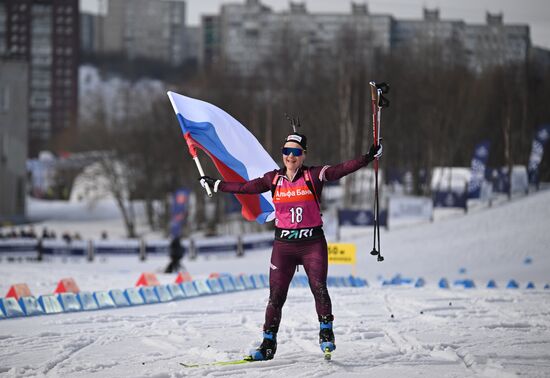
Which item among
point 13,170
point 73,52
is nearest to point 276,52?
point 13,170

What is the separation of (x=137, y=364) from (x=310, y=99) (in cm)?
5265

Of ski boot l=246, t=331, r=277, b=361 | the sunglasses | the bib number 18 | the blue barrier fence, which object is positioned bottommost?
the blue barrier fence

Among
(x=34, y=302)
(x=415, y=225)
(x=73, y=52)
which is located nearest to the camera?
(x=34, y=302)

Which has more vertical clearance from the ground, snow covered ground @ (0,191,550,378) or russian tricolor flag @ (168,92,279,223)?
russian tricolor flag @ (168,92,279,223)

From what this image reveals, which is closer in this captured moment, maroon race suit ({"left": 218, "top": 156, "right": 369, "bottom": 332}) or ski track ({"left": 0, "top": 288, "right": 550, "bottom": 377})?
ski track ({"left": 0, "top": 288, "right": 550, "bottom": 377})

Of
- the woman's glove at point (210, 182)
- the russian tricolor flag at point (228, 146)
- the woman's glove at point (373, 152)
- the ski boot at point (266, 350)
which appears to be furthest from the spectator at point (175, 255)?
the woman's glove at point (373, 152)

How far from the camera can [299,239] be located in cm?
1006

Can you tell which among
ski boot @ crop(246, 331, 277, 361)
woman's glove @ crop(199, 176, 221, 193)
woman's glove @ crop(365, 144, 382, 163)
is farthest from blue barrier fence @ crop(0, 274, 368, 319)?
woman's glove @ crop(365, 144, 382, 163)

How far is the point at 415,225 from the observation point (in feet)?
133

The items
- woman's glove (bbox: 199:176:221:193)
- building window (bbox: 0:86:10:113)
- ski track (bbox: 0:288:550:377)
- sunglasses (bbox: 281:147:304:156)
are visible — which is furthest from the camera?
building window (bbox: 0:86:10:113)

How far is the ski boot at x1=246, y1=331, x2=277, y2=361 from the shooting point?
9.89 metres

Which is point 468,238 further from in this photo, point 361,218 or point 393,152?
point 393,152

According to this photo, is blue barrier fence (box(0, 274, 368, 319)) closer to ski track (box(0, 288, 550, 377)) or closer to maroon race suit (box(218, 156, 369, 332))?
ski track (box(0, 288, 550, 377))

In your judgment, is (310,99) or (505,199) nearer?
(505,199)
